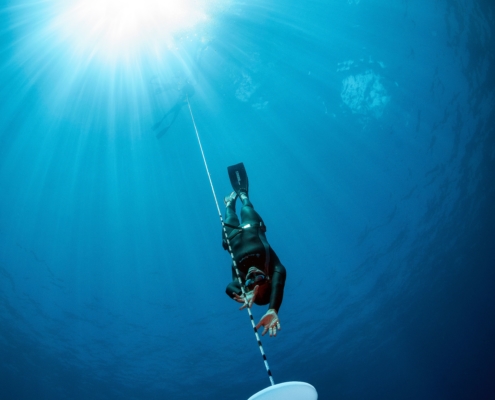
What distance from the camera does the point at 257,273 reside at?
4.40 meters

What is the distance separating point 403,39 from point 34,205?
1875 cm

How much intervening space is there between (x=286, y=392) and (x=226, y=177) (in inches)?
487

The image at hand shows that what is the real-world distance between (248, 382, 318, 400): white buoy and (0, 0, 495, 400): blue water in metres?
11.5

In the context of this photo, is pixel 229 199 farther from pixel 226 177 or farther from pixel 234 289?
pixel 226 177

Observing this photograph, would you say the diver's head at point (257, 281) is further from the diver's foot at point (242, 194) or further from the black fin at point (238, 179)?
the black fin at point (238, 179)

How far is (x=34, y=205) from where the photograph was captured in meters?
14.2

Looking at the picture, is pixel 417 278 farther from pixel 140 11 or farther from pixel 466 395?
pixel 466 395

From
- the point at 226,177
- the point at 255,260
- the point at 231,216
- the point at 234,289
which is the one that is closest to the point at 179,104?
the point at 226,177

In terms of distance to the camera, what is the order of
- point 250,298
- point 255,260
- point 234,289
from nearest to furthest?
1. point 250,298
2. point 234,289
3. point 255,260

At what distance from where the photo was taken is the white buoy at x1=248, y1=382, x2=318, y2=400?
2.43m

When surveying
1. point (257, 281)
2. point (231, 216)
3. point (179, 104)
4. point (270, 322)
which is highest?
point (179, 104)

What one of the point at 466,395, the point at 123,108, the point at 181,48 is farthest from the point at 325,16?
the point at 466,395

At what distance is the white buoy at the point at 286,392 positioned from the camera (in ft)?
7.97

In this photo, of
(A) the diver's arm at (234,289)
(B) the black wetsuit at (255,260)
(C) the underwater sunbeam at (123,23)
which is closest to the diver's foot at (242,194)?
(B) the black wetsuit at (255,260)
